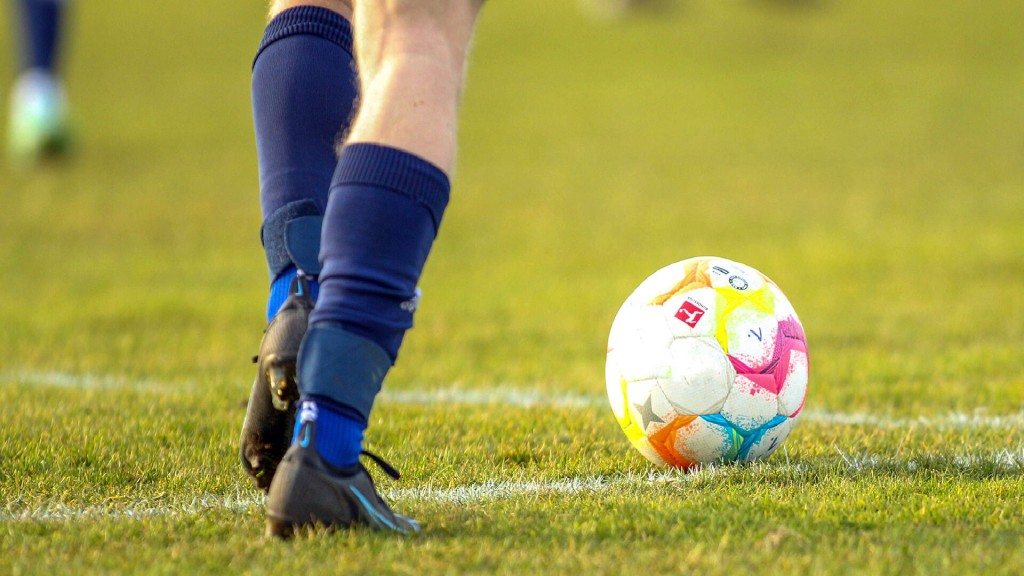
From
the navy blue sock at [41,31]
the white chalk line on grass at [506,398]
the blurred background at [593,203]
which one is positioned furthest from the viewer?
the navy blue sock at [41,31]

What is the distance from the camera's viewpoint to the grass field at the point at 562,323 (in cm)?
257

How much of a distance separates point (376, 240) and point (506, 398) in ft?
7.74

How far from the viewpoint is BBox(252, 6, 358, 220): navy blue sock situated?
3146mm

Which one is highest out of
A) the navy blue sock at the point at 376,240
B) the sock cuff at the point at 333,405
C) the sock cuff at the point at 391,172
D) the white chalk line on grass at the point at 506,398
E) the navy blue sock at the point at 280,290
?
the sock cuff at the point at 391,172

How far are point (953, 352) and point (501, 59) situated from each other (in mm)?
18468

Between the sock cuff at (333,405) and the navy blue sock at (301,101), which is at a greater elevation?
the navy blue sock at (301,101)

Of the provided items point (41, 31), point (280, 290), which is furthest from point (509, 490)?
point (41, 31)

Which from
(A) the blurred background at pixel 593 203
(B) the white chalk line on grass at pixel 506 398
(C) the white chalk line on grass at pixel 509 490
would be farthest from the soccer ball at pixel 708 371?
(A) the blurred background at pixel 593 203

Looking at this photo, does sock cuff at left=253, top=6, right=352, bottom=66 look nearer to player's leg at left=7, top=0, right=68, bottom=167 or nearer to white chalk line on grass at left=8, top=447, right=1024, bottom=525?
white chalk line on grass at left=8, top=447, right=1024, bottom=525

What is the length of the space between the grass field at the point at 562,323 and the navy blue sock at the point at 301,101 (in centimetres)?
83

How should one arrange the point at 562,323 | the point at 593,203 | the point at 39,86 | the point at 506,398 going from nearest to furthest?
the point at 506,398, the point at 562,323, the point at 39,86, the point at 593,203

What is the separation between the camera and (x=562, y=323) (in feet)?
23.4

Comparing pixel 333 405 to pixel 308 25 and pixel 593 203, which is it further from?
pixel 593 203

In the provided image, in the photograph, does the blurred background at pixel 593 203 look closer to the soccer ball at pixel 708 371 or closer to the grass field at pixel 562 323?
the grass field at pixel 562 323
